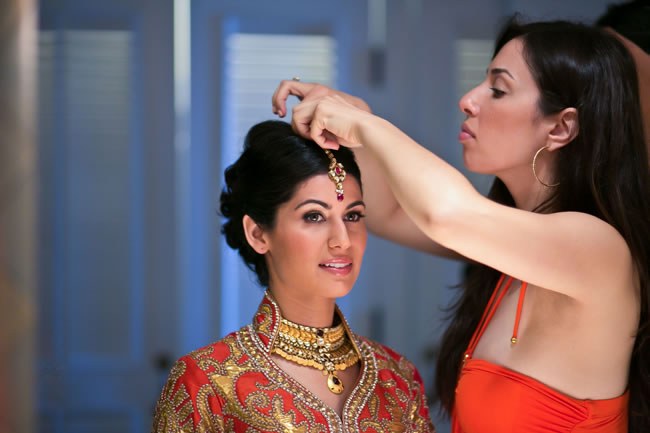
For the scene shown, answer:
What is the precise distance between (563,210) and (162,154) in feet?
7.42

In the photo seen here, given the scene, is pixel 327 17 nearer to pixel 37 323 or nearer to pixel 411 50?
pixel 411 50

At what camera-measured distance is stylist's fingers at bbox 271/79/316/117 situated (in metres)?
1.99

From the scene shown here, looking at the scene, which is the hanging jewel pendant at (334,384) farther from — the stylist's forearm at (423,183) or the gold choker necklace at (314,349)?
the stylist's forearm at (423,183)

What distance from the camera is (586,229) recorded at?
166cm

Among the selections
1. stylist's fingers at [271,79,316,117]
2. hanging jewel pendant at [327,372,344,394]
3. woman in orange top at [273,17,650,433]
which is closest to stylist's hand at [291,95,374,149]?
woman in orange top at [273,17,650,433]

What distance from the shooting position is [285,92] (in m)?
2.02

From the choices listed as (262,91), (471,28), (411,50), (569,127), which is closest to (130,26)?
(262,91)

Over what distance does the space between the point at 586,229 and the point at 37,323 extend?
2640 mm

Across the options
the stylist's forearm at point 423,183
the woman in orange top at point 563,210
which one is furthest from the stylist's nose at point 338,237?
the stylist's forearm at point 423,183

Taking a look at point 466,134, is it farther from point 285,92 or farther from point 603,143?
point 285,92

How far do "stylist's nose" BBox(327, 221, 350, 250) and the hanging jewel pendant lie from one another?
27cm

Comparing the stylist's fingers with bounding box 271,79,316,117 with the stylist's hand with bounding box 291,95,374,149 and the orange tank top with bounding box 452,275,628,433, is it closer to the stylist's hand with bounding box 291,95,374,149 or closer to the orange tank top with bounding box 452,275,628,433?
the stylist's hand with bounding box 291,95,374,149

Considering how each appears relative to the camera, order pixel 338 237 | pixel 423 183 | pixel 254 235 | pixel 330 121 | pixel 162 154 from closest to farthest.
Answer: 1. pixel 423 183
2. pixel 330 121
3. pixel 338 237
4. pixel 254 235
5. pixel 162 154

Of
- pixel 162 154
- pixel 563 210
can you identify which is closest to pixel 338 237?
pixel 563 210
